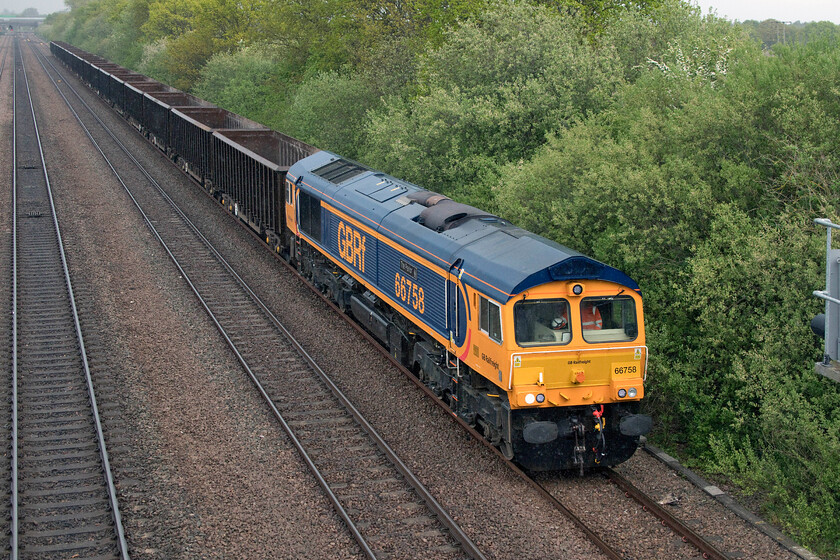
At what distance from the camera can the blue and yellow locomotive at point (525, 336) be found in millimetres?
11594

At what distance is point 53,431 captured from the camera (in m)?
13.9

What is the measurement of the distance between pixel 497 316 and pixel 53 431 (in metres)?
7.76

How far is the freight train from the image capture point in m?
11.6

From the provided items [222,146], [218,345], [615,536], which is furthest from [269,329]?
[222,146]

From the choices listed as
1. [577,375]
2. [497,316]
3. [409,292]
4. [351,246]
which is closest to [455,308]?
[497,316]

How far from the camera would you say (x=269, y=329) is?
19250mm

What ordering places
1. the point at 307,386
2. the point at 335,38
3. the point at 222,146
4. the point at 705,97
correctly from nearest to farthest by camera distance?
the point at 307,386 < the point at 705,97 < the point at 222,146 < the point at 335,38

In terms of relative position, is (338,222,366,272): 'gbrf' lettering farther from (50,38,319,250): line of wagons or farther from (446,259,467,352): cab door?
(50,38,319,250): line of wagons

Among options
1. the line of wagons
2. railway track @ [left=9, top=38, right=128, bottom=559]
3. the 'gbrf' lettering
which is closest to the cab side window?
railway track @ [left=9, top=38, right=128, bottom=559]

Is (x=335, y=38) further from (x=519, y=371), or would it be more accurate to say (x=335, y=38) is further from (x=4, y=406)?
(x=519, y=371)

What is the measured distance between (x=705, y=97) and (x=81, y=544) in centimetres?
1399

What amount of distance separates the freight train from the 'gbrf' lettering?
42 mm

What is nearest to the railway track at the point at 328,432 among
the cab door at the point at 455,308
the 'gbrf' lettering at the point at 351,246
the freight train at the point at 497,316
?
the freight train at the point at 497,316

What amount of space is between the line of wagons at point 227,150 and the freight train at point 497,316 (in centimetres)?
568
